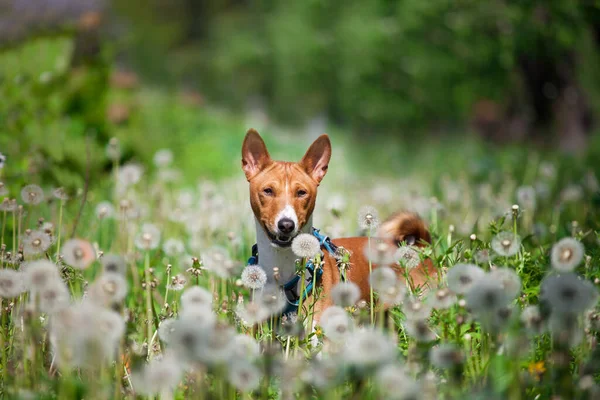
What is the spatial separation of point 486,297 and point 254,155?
1811 millimetres

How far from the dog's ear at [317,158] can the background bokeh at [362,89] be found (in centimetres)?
116

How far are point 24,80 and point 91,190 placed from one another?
3.81 ft

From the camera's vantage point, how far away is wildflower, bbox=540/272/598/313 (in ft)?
6.44

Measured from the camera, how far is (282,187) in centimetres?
Result: 329

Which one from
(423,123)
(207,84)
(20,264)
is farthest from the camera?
(207,84)

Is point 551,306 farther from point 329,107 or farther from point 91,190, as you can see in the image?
point 329,107

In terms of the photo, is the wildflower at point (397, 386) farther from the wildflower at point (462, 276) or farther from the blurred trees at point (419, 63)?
the blurred trees at point (419, 63)

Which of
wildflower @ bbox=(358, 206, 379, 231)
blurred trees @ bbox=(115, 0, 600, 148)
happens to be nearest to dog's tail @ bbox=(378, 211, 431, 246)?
wildflower @ bbox=(358, 206, 379, 231)

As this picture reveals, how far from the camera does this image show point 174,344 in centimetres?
178

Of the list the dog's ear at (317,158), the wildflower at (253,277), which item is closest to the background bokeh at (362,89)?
the dog's ear at (317,158)

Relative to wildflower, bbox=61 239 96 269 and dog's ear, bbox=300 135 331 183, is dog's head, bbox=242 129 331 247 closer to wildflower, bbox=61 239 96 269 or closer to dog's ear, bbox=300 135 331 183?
dog's ear, bbox=300 135 331 183

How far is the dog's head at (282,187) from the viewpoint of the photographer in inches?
125

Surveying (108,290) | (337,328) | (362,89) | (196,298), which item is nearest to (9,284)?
(108,290)

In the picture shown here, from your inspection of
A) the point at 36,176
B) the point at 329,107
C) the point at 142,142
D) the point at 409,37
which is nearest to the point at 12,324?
the point at 36,176
